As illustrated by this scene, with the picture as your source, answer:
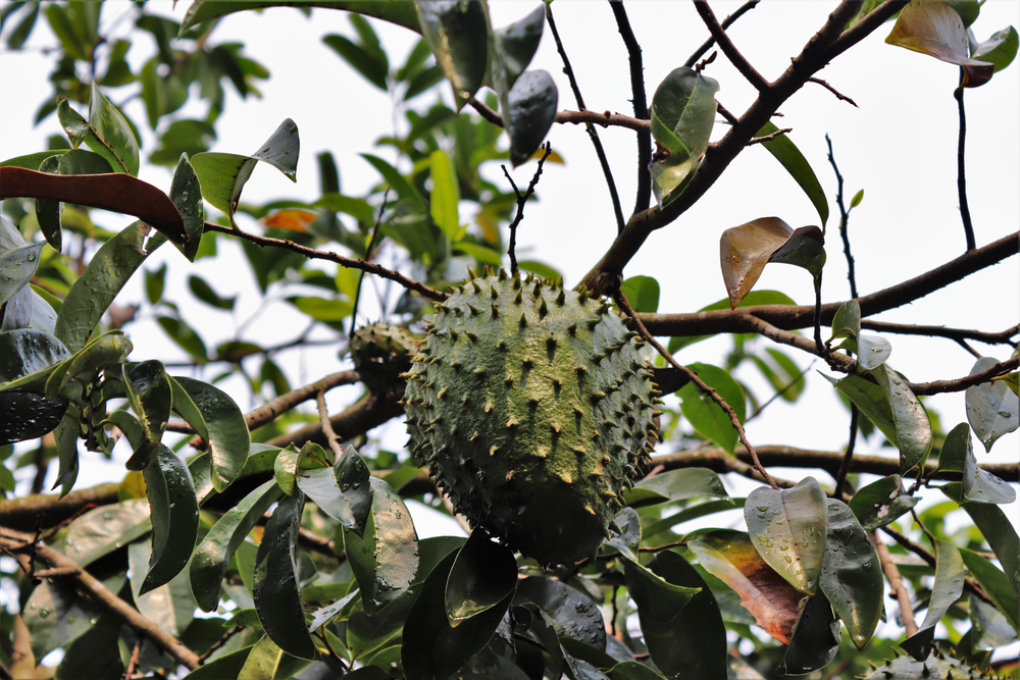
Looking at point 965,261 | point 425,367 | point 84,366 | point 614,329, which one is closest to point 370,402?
point 425,367

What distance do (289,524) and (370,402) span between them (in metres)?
1.18

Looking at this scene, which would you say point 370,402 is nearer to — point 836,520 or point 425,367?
point 425,367

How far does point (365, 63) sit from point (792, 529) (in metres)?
3.37

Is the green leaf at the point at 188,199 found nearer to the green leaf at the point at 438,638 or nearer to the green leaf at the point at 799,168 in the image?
the green leaf at the point at 438,638

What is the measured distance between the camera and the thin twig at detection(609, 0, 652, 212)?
1280mm

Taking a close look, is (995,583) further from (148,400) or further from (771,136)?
(148,400)

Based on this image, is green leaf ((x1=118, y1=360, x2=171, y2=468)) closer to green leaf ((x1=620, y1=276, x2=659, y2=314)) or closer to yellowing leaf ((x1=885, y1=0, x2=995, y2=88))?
yellowing leaf ((x1=885, y1=0, x2=995, y2=88))

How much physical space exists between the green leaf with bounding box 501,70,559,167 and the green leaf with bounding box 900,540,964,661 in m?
1.15

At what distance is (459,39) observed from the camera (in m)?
0.76

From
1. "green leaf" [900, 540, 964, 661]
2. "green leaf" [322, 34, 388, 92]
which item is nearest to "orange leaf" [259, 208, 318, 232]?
"green leaf" [322, 34, 388, 92]

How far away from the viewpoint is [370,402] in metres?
2.27

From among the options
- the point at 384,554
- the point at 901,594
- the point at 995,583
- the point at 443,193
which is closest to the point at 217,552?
the point at 384,554

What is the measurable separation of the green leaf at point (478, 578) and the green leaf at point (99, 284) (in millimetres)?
667

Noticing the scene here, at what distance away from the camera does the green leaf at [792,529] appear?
3.43 feet
